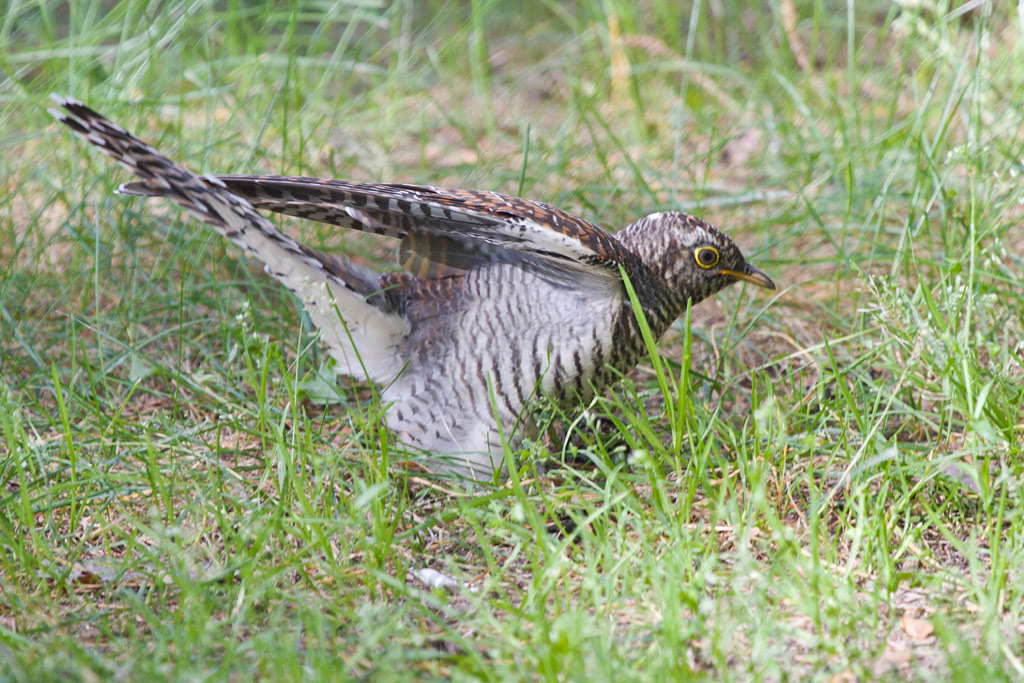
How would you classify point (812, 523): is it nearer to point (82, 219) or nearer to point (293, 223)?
point (293, 223)

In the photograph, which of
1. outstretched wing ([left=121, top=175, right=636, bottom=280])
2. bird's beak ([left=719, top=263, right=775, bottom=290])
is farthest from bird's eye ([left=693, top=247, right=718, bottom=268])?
outstretched wing ([left=121, top=175, right=636, bottom=280])

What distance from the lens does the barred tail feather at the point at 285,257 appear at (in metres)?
3.21

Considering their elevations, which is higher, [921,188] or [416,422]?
[921,188]

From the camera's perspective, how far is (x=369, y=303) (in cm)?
374

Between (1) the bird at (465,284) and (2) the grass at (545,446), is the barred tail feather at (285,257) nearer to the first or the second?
(1) the bird at (465,284)

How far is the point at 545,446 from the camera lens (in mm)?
3342

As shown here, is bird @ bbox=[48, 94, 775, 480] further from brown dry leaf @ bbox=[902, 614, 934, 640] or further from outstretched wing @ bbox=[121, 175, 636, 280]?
brown dry leaf @ bbox=[902, 614, 934, 640]

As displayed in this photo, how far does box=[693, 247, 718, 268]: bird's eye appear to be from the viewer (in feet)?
12.0

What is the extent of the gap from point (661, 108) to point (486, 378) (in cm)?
355

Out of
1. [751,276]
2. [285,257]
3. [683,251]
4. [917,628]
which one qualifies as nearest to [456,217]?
[285,257]

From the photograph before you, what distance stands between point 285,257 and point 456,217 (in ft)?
2.37

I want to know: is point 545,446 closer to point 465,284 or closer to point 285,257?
point 465,284

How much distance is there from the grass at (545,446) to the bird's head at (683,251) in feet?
0.82

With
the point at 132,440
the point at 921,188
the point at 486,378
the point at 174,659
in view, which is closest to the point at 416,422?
the point at 486,378
